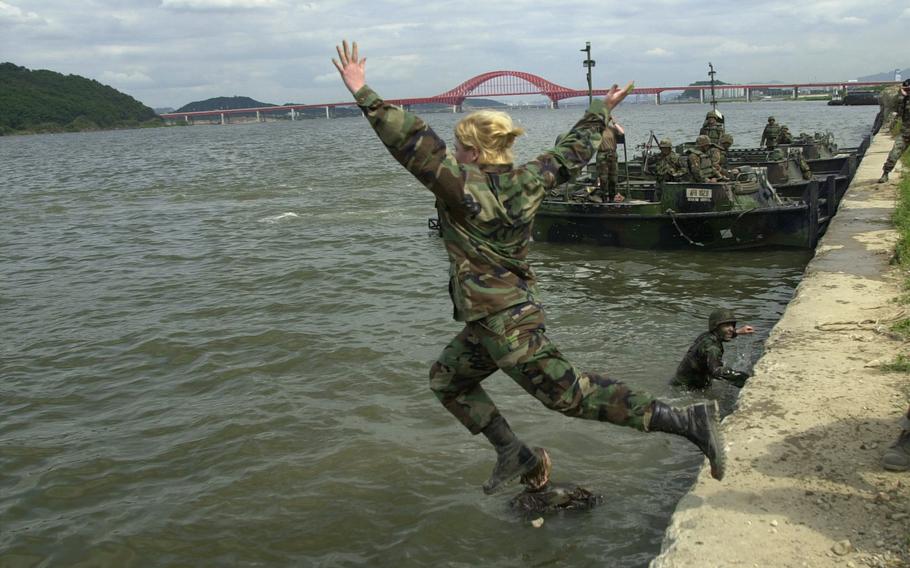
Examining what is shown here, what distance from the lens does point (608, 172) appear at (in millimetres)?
16500

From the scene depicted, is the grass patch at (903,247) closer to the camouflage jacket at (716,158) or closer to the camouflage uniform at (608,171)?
the camouflage jacket at (716,158)

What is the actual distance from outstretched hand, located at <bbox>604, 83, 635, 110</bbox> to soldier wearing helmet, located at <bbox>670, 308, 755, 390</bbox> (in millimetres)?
3245

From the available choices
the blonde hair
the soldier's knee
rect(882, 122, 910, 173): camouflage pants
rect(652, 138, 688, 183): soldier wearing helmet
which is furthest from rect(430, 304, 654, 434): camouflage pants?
rect(882, 122, 910, 173): camouflage pants

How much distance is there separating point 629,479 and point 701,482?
54.2 inches

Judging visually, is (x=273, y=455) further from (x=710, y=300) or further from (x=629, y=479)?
(x=710, y=300)

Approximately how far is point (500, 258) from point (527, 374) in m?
0.59

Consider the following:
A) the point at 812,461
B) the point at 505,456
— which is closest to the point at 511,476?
the point at 505,456

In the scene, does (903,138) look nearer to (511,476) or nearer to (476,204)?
(511,476)

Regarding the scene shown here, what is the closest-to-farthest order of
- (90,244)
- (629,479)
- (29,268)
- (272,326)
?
(629,479), (272,326), (29,268), (90,244)

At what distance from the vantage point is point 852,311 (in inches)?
285

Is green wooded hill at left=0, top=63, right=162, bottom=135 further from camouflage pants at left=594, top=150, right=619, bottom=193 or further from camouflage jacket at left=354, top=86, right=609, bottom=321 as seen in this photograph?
camouflage jacket at left=354, top=86, right=609, bottom=321

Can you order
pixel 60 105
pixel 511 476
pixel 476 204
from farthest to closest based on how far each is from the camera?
pixel 60 105 → pixel 511 476 → pixel 476 204

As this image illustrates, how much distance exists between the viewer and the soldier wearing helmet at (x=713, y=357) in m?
7.11

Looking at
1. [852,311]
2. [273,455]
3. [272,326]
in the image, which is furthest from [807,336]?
[272,326]
